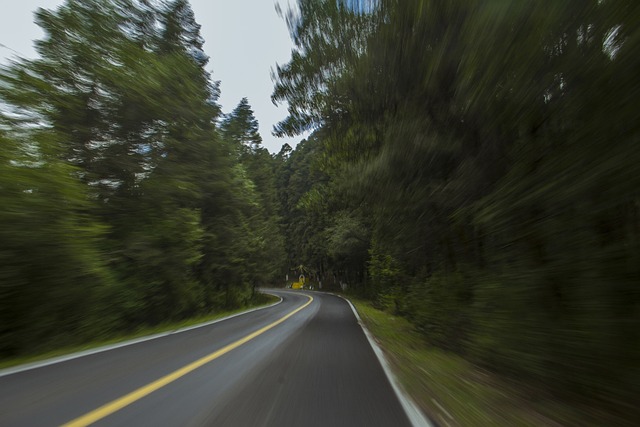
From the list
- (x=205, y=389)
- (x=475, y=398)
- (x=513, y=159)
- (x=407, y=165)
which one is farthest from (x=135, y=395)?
(x=407, y=165)

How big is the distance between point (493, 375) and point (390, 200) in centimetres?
393

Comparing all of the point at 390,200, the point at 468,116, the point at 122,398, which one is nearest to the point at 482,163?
the point at 468,116

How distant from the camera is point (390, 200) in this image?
8617mm

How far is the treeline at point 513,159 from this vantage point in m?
3.47

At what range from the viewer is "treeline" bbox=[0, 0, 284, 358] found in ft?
24.3

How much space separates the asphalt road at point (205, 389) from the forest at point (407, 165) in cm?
209

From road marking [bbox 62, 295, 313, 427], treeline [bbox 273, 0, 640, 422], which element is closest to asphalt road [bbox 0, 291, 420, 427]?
road marking [bbox 62, 295, 313, 427]

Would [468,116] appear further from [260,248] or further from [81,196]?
[260,248]

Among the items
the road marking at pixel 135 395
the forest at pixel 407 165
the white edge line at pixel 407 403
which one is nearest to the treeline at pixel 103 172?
the forest at pixel 407 165

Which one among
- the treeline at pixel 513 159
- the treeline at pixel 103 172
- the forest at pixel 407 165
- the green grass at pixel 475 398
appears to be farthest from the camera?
the treeline at pixel 103 172

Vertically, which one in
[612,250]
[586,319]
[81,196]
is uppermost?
[81,196]

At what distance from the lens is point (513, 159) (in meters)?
5.33

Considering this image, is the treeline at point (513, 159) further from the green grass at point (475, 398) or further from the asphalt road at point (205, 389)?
the asphalt road at point (205, 389)

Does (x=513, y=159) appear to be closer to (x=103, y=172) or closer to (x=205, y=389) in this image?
(x=205, y=389)
